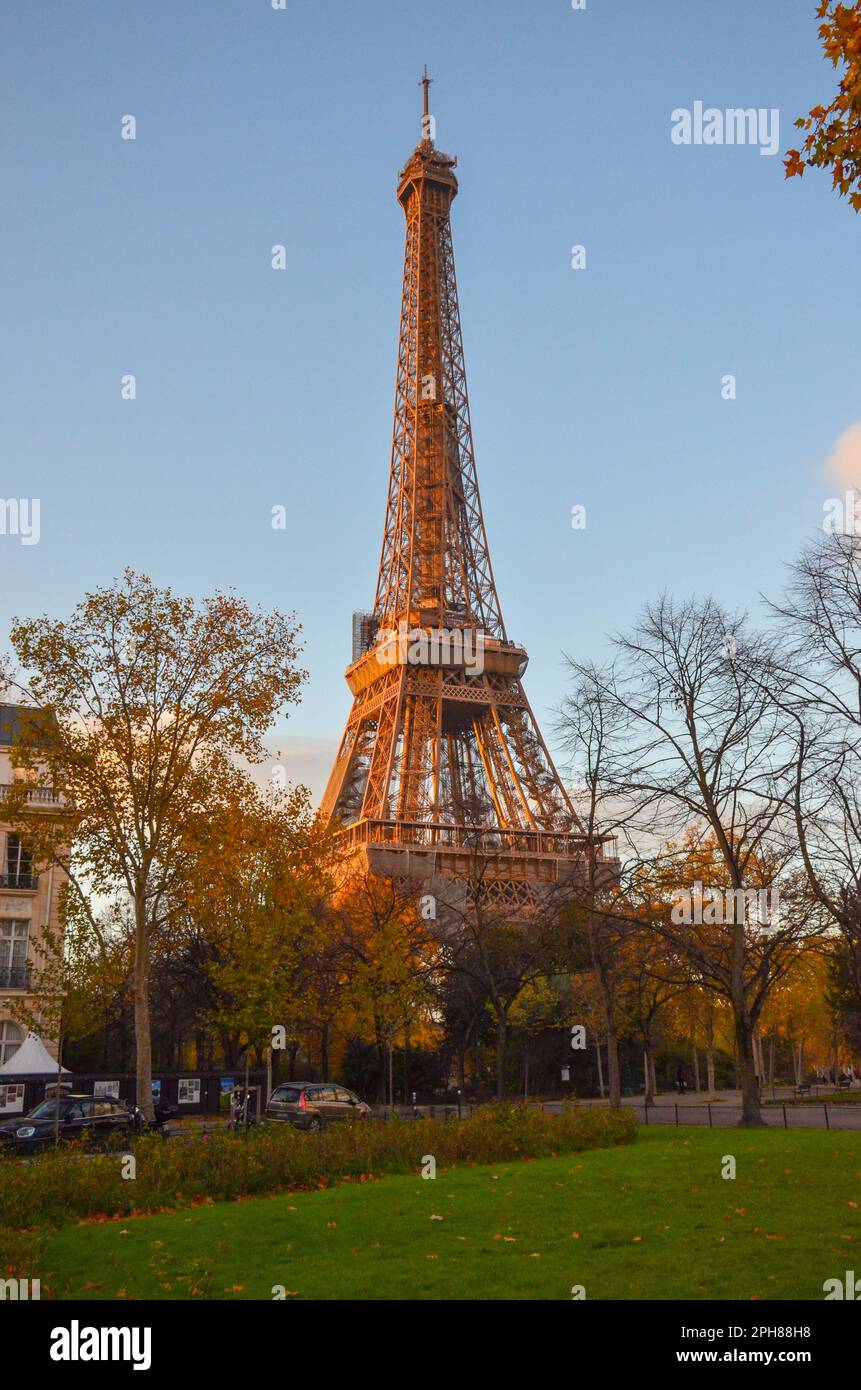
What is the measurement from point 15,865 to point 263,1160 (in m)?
27.8

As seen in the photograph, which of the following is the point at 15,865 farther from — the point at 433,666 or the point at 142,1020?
the point at 433,666

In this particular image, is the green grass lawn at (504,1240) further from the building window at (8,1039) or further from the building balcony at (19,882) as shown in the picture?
Result: the building balcony at (19,882)

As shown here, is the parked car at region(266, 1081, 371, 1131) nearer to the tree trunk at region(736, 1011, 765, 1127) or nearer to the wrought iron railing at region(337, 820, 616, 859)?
the tree trunk at region(736, 1011, 765, 1127)

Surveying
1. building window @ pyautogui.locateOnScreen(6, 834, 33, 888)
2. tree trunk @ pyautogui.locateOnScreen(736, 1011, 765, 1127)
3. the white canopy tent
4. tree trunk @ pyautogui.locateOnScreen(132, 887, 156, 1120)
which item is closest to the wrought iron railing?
building window @ pyautogui.locateOnScreen(6, 834, 33, 888)

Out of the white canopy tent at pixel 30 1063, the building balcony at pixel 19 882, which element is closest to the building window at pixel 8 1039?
the building balcony at pixel 19 882

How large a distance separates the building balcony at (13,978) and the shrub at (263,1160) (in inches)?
897

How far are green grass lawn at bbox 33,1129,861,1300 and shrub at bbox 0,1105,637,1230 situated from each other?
852mm

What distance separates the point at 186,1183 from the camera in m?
16.9

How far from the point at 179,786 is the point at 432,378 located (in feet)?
199

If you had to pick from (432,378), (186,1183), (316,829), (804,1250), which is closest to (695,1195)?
(804,1250)

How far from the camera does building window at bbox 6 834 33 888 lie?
1661 inches

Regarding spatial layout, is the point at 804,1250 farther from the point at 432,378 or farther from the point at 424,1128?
the point at 432,378

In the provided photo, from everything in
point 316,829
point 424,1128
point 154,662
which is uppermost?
point 154,662

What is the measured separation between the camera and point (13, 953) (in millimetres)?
42031
